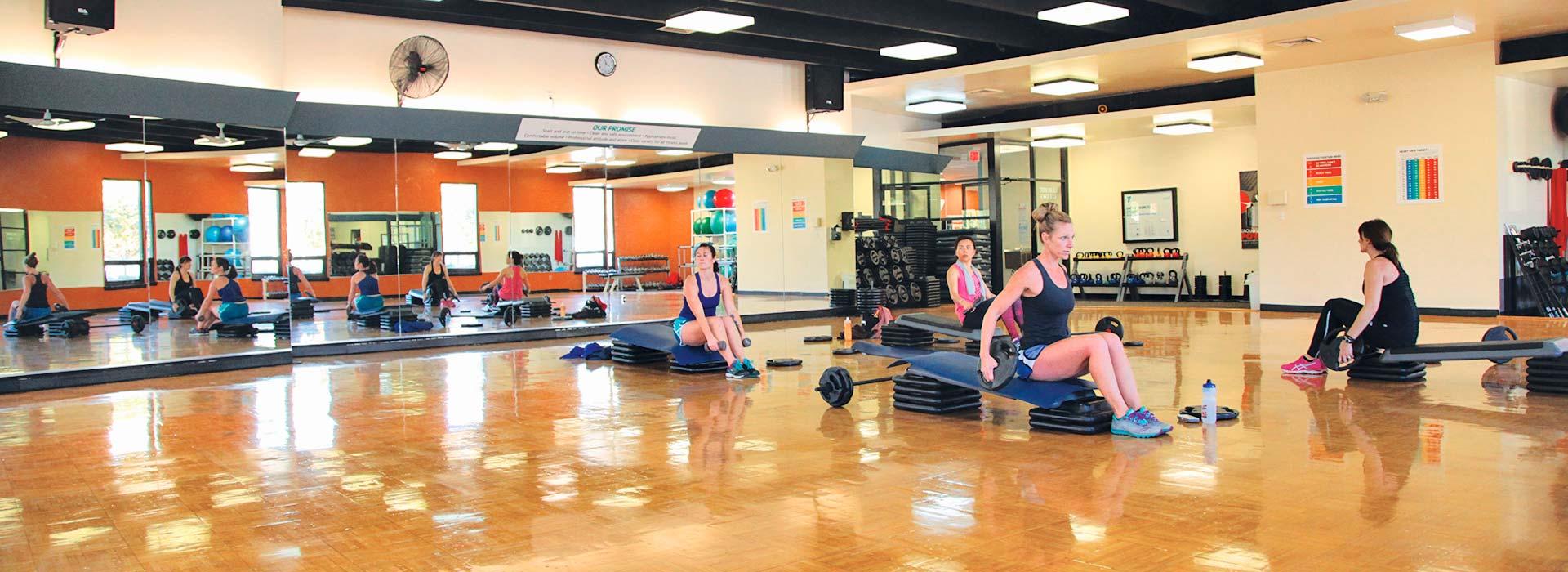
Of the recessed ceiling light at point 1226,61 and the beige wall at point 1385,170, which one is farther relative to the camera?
the recessed ceiling light at point 1226,61

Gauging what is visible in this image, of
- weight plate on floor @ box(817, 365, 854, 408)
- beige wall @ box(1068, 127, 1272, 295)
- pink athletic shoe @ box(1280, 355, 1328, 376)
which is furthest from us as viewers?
beige wall @ box(1068, 127, 1272, 295)

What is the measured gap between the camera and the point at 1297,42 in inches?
431

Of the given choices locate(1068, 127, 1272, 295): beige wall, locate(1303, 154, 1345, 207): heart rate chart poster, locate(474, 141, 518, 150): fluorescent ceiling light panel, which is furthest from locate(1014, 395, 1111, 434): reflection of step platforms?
locate(1068, 127, 1272, 295): beige wall

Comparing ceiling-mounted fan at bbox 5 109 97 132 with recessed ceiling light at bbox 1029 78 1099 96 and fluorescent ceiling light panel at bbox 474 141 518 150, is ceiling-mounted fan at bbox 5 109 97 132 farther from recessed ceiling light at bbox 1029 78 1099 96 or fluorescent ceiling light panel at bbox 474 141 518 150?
recessed ceiling light at bbox 1029 78 1099 96

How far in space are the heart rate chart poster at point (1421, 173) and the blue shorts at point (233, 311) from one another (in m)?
12.1

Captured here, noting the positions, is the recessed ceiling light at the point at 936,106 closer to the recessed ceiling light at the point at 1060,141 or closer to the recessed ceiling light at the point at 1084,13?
A: the recessed ceiling light at the point at 1060,141

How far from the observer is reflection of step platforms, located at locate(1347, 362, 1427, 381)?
689 cm

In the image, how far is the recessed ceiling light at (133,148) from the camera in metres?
8.68

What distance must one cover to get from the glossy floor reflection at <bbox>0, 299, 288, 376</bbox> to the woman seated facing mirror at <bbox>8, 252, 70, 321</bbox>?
0.50 feet

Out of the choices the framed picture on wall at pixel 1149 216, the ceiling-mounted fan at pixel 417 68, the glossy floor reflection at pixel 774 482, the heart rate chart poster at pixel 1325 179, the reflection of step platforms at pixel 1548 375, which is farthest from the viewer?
the framed picture on wall at pixel 1149 216

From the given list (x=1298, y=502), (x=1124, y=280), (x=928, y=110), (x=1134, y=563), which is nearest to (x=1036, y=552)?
(x=1134, y=563)

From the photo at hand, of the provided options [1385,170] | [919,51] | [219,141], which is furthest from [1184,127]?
[219,141]

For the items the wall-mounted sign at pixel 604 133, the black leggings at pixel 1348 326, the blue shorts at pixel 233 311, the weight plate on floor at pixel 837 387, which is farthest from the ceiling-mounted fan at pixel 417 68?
the black leggings at pixel 1348 326

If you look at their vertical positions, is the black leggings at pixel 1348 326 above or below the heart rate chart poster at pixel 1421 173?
below
